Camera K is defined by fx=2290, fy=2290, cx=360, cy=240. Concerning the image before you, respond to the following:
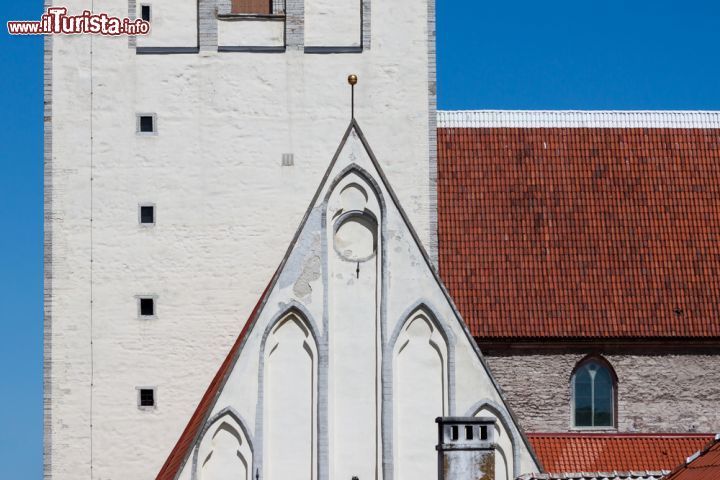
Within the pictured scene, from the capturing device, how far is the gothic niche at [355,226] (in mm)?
34844

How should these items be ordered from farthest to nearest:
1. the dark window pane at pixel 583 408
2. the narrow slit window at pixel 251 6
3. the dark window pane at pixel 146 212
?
the narrow slit window at pixel 251 6
the dark window pane at pixel 146 212
the dark window pane at pixel 583 408

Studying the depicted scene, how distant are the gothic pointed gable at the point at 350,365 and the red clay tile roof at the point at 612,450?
3.71 m

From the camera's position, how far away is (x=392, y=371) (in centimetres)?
3450

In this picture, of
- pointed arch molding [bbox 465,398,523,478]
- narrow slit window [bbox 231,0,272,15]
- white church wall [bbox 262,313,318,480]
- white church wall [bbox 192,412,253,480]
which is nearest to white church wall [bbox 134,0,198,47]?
narrow slit window [bbox 231,0,272,15]

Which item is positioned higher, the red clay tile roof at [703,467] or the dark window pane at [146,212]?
the dark window pane at [146,212]

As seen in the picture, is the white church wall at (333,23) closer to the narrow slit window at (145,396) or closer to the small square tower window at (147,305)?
the small square tower window at (147,305)

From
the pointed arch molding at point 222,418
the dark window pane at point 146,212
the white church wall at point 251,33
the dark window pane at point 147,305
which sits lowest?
the pointed arch molding at point 222,418

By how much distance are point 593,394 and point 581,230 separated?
3.05m

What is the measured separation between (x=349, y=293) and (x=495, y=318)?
16.8 ft

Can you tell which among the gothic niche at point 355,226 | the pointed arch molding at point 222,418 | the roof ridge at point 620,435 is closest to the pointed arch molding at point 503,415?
the gothic niche at point 355,226

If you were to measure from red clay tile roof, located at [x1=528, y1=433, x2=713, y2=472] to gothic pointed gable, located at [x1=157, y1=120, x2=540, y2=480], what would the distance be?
371cm

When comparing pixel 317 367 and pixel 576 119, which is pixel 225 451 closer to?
pixel 317 367

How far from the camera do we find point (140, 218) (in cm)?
3916

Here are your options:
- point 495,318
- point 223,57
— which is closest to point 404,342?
point 495,318
